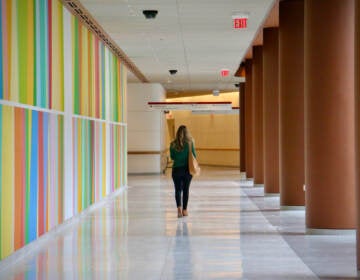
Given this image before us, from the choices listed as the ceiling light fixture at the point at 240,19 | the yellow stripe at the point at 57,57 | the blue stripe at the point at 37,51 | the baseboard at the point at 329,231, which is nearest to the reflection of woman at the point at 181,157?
the yellow stripe at the point at 57,57

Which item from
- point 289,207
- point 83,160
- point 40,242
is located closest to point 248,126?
point 289,207

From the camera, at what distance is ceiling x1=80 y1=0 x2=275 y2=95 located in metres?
12.6

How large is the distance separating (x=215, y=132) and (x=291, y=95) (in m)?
25.7

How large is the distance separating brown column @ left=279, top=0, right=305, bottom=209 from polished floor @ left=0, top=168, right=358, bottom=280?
0.73 meters

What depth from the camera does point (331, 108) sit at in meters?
10.2

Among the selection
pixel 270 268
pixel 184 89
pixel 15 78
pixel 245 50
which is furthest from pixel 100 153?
pixel 184 89

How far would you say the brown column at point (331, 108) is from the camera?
1011 cm

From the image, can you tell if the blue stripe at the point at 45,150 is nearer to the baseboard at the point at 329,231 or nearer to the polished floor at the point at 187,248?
the polished floor at the point at 187,248

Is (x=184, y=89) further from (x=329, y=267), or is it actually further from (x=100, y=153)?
(x=329, y=267)

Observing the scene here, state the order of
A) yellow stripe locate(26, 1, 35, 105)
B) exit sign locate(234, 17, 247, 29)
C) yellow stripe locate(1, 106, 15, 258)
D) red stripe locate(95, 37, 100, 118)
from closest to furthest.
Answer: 1. yellow stripe locate(1, 106, 15, 258)
2. yellow stripe locate(26, 1, 35, 105)
3. exit sign locate(234, 17, 247, 29)
4. red stripe locate(95, 37, 100, 118)

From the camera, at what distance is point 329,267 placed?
25.6 feet

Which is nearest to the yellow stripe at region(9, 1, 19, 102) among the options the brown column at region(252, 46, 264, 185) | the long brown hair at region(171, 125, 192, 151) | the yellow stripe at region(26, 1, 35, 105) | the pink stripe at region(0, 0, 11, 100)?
the pink stripe at region(0, 0, 11, 100)

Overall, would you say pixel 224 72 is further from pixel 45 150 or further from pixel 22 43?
pixel 22 43

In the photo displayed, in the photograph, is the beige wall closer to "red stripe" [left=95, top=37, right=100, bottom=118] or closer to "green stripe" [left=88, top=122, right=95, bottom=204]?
"red stripe" [left=95, top=37, right=100, bottom=118]
